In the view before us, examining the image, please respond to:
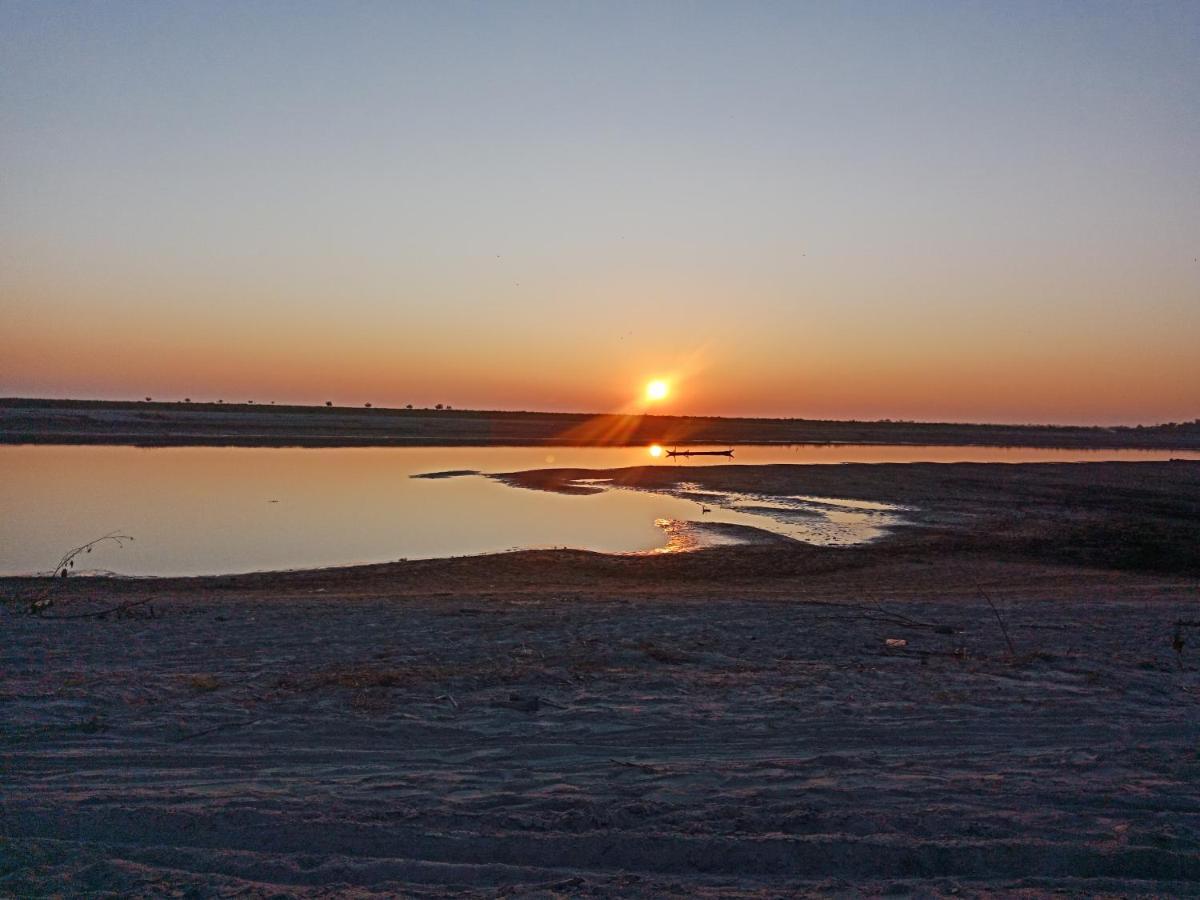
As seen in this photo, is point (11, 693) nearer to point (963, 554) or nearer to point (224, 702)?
point (224, 702)

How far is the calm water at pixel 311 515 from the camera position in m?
20.5

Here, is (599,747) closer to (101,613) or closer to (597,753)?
(597,753)

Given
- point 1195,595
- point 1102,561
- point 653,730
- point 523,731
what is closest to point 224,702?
point 523,731

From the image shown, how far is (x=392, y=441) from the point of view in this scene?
65.2 meters

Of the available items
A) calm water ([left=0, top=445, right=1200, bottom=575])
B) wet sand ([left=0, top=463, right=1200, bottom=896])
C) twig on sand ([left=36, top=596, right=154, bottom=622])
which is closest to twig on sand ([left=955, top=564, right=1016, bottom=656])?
wet sand ([left=0, top=463, right=1200, bottom=896])

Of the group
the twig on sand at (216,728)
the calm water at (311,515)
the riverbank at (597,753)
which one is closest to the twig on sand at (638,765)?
the riverbank at (597,753)

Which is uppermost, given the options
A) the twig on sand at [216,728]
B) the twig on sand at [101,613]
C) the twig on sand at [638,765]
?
the twig on sand at [638,765]

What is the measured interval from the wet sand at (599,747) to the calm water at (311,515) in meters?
6.41

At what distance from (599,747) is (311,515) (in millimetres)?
21174

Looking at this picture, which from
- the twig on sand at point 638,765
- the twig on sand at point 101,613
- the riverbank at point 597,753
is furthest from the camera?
the twig on sand at point 101,613

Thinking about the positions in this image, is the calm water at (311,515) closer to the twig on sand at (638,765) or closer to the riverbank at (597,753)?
the riverbank at (597,753)

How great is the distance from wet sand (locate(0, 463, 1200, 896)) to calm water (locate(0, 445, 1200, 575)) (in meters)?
6.41

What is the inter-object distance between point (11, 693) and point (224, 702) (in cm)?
193

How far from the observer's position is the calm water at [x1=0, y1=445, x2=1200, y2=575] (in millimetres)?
20547
